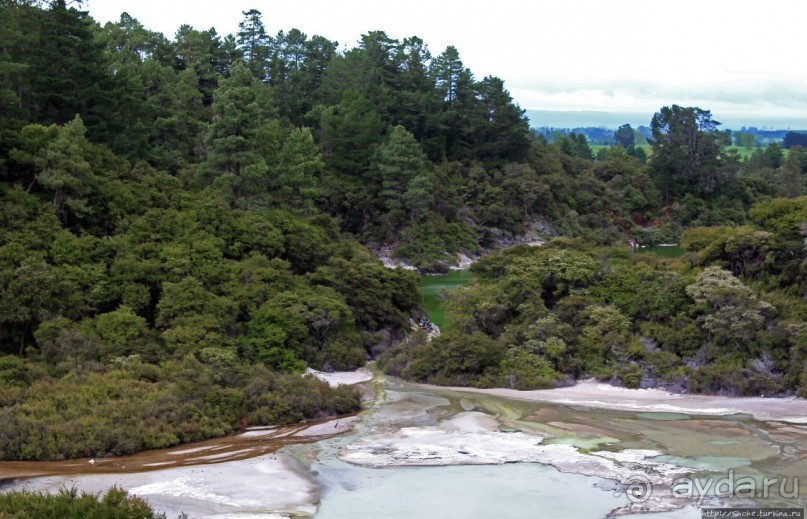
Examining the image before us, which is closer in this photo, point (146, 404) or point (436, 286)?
point (146, 404)

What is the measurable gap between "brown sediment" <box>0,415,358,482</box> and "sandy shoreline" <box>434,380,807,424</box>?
18.4 ft

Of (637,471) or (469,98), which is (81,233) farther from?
(469,98)

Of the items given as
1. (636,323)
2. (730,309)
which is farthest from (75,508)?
(636,323)

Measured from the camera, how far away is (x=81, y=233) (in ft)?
95.8

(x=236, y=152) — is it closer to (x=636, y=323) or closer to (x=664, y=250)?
(x=636, y=323)

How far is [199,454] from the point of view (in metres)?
19.4

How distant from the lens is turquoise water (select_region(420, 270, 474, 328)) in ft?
128

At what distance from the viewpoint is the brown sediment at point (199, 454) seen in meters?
18.1

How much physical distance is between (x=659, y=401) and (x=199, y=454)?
12458 mm

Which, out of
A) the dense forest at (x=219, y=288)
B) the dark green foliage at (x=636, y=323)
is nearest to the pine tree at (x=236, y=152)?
the dense forest at (x=219, y=288)

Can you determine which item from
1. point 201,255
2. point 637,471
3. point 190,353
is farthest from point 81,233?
point 637,471

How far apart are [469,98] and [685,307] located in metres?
41.1

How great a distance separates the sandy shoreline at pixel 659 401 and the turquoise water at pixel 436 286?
39.5 feet

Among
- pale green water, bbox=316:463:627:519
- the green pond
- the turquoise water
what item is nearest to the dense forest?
the turquoise water
